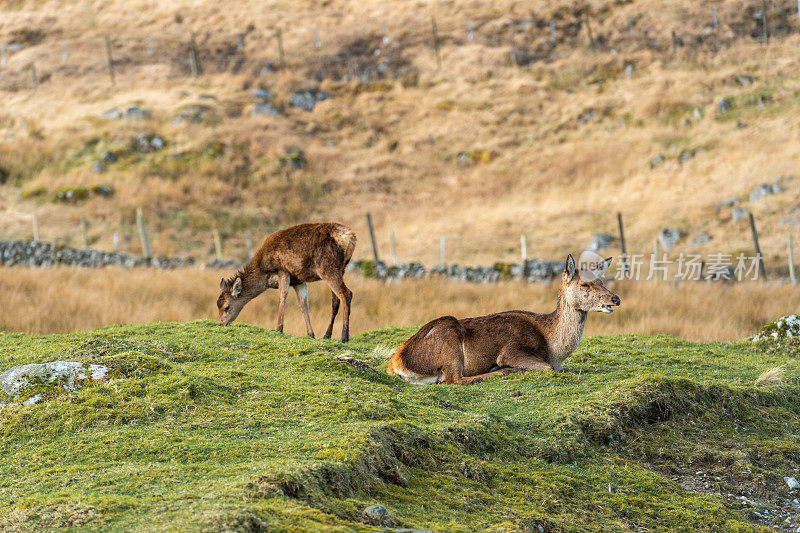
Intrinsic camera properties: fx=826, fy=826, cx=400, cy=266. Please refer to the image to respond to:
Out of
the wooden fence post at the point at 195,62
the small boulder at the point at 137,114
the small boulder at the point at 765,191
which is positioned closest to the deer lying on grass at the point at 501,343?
the small boulder at the point at 765,191

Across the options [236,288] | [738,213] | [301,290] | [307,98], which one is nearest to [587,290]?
[301,290]

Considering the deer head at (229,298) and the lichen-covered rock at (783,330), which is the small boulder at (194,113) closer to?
the deer head at (229,298)

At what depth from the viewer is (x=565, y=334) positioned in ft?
35.1

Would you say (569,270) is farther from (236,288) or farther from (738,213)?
(738,213)

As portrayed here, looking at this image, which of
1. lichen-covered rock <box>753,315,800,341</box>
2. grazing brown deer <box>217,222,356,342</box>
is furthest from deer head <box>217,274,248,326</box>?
lichen-covered rock <box>753,315,800,341</box>

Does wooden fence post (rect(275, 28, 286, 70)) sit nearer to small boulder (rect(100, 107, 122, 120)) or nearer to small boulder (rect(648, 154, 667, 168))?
small boulder (rect(100, 107, 122, 120))

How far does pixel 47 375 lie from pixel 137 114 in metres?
45.4

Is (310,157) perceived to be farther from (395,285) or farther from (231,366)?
(231,366)

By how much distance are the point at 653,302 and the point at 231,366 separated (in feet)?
43.8

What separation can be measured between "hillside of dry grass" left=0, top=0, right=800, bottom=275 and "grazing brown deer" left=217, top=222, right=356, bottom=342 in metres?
20.7

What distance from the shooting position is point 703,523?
6.44 meters

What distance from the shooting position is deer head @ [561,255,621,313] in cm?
1047

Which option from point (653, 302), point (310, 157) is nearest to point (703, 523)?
point (653, 302)

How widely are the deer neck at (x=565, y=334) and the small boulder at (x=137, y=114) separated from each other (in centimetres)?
4409
